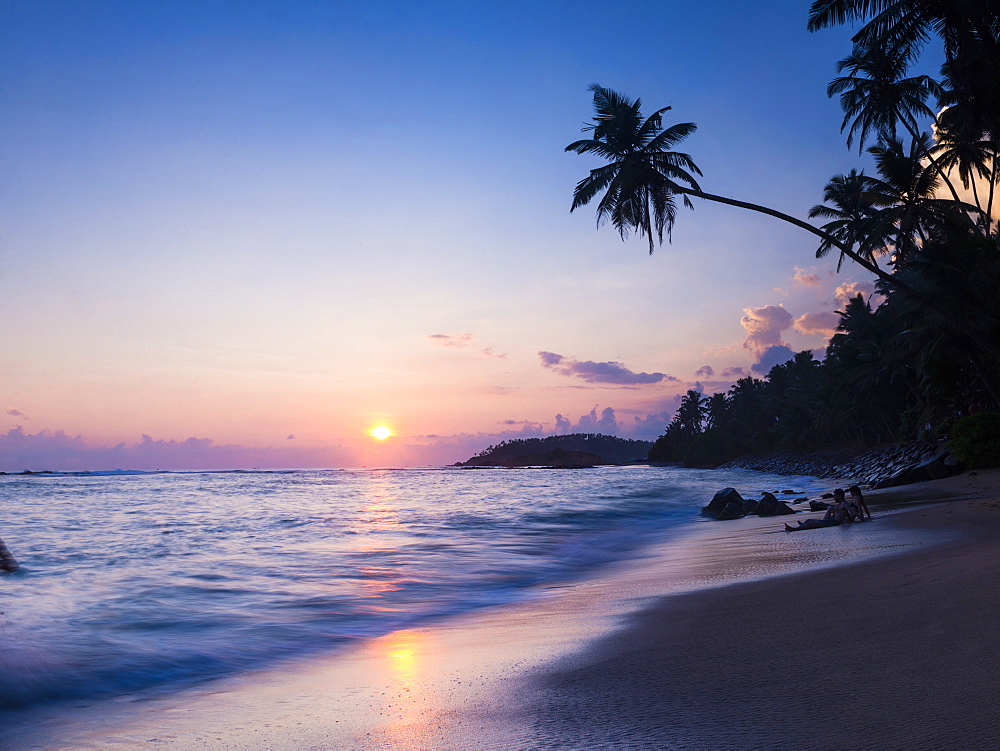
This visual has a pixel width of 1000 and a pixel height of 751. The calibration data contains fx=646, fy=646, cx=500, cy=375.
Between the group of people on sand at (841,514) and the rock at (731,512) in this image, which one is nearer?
the group of people on sand at (841,514)

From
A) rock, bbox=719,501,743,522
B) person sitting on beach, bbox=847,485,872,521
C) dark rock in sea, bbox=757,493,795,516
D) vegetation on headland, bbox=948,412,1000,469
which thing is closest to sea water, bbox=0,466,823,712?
rock, bbox=719,501,743,522

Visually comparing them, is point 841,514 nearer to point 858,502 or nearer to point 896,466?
point 858,502

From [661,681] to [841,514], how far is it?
11053 millimetres

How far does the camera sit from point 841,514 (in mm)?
12836

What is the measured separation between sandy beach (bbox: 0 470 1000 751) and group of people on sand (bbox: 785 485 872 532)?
5725 millimetres

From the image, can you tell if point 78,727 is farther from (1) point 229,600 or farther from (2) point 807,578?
(2) point 807,578

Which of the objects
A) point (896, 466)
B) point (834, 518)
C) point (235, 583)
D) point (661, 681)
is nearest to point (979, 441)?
point (896, 466)

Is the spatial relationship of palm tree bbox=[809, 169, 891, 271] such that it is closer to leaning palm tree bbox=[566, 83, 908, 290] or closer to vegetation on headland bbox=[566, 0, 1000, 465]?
vegetation on headland bbox=[566, 0, 1000, 465]

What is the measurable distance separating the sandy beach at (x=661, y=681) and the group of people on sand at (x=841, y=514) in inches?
225

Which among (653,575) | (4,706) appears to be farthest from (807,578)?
(4,706)

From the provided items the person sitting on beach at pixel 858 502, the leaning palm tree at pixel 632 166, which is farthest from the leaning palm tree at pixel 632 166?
the person sitting on beach at pixel 858 502

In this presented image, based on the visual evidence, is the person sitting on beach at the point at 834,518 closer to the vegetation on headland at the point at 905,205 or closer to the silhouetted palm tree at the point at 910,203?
the vegetation on headland at the point at 905,205

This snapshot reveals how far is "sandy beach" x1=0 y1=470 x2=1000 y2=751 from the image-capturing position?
2668mm

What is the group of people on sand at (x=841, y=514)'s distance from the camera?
1279cm
